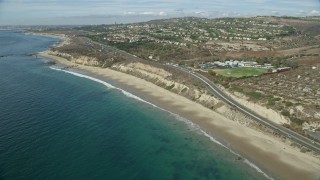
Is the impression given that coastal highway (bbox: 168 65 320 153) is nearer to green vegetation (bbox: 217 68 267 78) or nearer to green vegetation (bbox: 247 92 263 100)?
green vegetation (bbox: 247 92 263 100)

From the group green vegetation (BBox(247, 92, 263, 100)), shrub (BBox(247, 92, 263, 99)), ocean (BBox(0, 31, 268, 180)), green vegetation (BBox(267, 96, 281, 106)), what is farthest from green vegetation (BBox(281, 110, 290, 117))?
ocean (BBox(0, 31, 268, 180))

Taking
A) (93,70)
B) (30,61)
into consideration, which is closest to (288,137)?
(93,70)

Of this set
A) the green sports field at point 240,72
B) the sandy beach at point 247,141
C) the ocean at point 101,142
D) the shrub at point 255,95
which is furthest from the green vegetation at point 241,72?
the ocean at point 101,142

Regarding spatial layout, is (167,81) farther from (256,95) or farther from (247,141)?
(247,141)

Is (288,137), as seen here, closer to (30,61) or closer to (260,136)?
(260,136)

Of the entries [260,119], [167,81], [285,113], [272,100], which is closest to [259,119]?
[260,119]

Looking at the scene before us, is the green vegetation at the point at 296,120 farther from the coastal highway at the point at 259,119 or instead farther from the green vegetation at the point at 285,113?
the coastal highway at the point at 259,119
